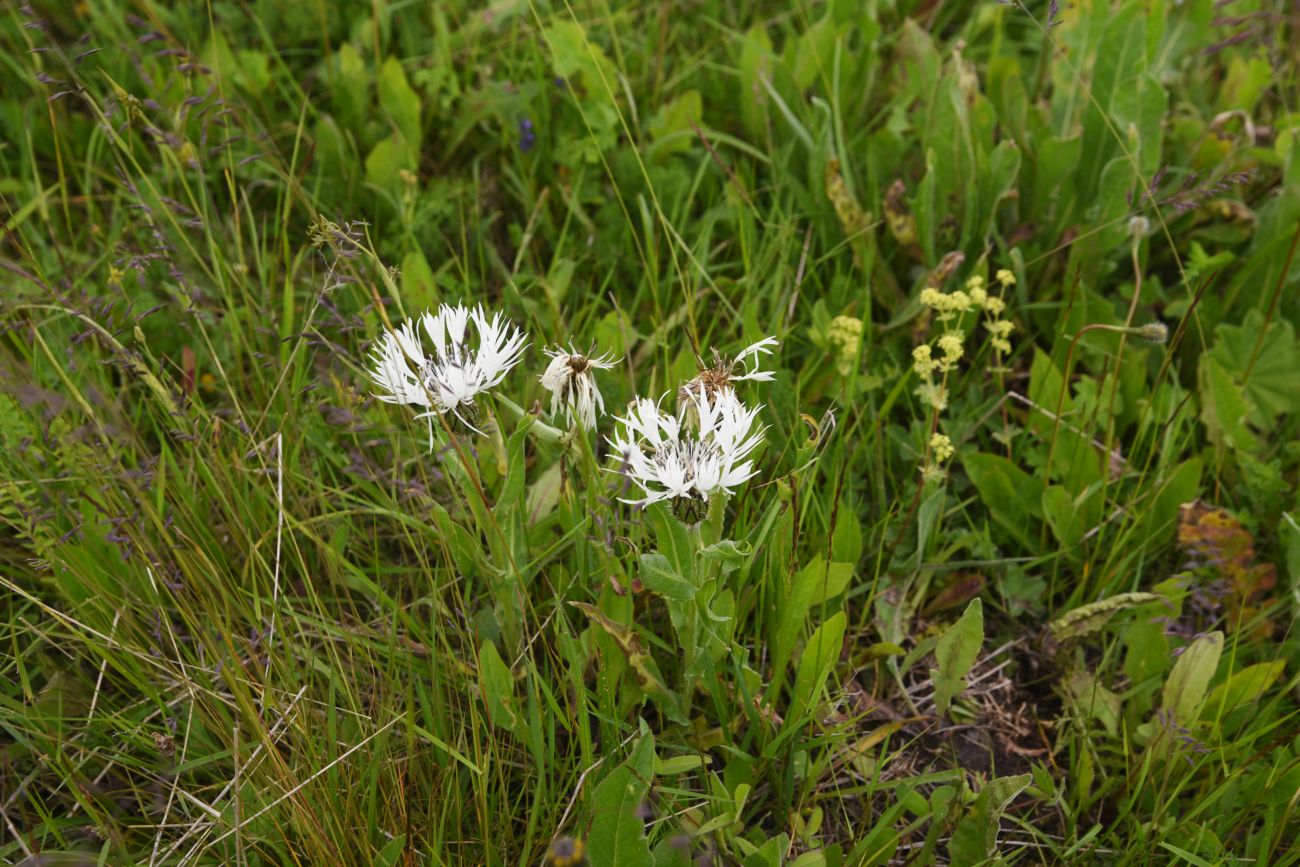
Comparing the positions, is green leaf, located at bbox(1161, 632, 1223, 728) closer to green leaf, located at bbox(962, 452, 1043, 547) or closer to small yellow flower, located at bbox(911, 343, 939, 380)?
green leaf, located at bbox(962, 452, 1043, 547)

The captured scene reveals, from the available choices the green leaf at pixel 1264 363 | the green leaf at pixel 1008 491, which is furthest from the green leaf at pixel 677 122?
the green leaf at pixel 1264 363

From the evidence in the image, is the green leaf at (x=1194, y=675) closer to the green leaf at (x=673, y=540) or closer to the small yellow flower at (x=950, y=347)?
the small yellow flower at (x=950, y=347)

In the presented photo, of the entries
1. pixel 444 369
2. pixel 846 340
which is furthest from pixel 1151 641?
pixel 444 369

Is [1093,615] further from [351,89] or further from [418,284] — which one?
[351,89]

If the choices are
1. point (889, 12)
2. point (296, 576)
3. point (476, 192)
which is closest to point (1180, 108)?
point (889, 12)

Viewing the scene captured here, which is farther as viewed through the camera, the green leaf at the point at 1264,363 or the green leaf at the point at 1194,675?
the green leaf at the point at 1264,363

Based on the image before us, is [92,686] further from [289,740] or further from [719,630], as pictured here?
[719,630]
